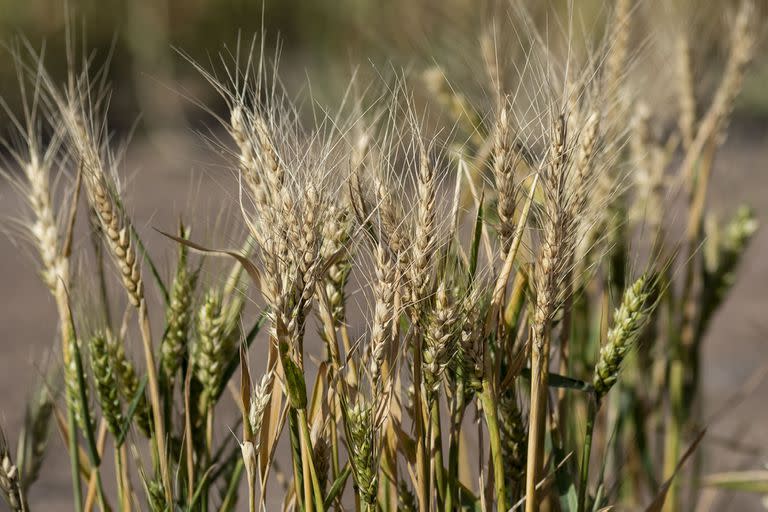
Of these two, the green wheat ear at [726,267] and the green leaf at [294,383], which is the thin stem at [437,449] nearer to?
the green leaf at [294,383]

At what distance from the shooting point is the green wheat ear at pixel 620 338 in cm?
90

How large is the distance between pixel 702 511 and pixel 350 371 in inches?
40.7

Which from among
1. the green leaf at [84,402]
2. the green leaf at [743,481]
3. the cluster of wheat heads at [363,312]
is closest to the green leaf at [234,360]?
the cluster of wheat heads at [363,312]

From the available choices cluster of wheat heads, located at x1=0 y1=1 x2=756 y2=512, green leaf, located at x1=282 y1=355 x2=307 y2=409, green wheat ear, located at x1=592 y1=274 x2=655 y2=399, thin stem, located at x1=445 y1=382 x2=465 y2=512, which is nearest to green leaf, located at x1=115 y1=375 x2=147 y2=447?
cluster of wheat heads, located at x1=0 y1=1 x2=756 y2=512

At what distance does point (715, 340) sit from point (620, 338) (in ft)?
9.91

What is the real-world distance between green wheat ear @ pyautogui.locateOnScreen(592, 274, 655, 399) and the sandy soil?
1.25 ft

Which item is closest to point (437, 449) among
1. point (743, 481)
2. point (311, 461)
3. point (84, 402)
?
point (311, 461)

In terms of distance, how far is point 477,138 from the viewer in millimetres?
1289

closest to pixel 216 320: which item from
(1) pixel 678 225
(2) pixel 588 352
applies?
(2) pixel 588 352

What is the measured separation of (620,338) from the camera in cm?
90

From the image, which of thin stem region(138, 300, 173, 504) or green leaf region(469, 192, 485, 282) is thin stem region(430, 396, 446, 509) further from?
thin stem region(138, 300, 173, 504)

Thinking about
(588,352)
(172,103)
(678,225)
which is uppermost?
(172,103)

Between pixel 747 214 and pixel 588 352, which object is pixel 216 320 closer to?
pixel 588 352

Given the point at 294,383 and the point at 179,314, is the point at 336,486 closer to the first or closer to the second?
the point at 294,383
